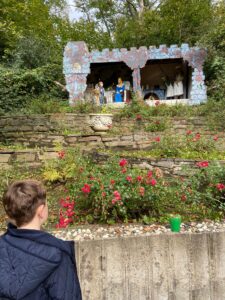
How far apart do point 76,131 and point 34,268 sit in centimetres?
667

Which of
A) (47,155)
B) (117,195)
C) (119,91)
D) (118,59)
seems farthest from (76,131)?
(117,195)

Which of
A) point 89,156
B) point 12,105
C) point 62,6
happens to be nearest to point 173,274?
point 89,156

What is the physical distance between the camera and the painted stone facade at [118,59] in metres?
10.5

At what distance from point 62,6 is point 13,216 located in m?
22.1

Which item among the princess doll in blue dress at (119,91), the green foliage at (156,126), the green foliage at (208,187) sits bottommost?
the green foliage at (208,187)

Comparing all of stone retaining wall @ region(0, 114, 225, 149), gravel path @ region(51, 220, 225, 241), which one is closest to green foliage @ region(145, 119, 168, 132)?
stone retaining wall @ region(0, 114, 225, 149)

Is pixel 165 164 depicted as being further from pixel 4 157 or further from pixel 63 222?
pixel 4 157

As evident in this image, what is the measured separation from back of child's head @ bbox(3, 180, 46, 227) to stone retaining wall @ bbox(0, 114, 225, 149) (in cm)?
518

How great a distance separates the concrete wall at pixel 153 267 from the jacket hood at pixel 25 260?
101 cm

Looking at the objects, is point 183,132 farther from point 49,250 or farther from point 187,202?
point 49,250

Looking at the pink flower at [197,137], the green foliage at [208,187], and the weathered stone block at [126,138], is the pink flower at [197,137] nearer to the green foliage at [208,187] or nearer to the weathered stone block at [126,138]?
the weathered stone block at [126,138]

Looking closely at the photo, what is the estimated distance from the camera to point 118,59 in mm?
10617

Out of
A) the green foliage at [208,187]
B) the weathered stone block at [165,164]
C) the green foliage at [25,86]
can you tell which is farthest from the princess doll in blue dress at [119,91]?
the green foliage at [208,187]

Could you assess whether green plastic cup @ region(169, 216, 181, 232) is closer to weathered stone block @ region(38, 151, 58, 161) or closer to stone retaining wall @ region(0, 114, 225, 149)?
weathered stone block @ region(38, 151, 58, 161)
